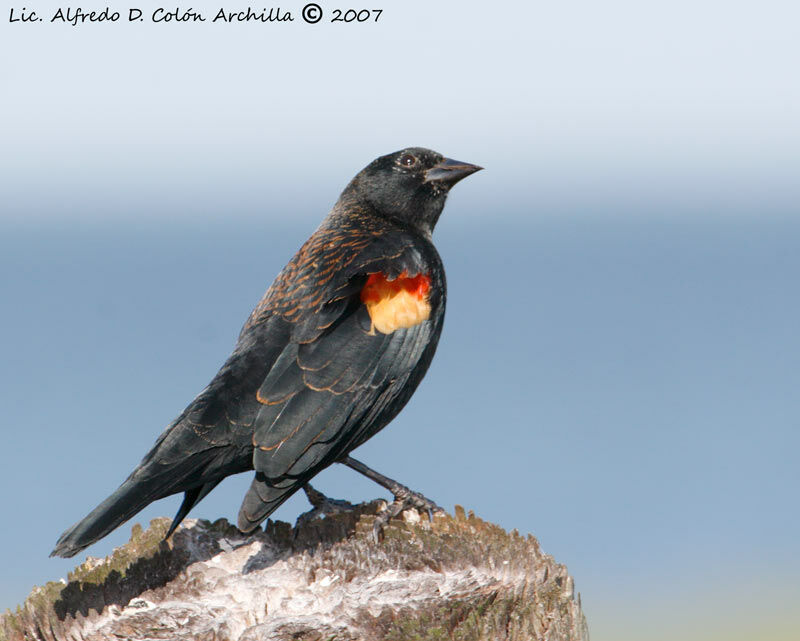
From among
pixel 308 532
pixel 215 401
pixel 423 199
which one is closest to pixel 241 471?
pixel 215 401

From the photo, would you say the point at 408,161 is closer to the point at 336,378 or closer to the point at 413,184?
the point at 413,184

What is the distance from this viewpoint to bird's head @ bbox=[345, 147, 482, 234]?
5.81 meters

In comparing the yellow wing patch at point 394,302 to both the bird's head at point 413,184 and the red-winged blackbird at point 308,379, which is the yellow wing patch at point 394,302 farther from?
the bird's head at point 413,184

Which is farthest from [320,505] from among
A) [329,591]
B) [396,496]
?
[329,591]

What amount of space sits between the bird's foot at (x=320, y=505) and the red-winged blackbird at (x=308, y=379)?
22cm

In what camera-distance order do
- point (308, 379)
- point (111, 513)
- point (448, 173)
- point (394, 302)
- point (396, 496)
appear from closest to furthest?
point (111, 513) → point (308, 379) → point (396, 496) → point (394, 302) → point (448, 173)

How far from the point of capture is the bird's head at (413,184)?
5.81 m

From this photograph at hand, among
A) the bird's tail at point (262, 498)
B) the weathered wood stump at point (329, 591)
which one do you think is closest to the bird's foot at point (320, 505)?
the bird's tail at point (262, 498)

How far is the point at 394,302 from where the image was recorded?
4.76 m

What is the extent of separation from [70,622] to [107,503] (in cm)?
60

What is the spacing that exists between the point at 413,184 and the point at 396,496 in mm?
2056

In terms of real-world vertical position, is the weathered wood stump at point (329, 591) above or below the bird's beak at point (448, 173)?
below

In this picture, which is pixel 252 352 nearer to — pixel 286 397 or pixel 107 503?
pixel 286 397

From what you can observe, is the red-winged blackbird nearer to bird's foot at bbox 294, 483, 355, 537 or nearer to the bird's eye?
bird's foot at bbox 294, 483, 355, 537
